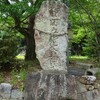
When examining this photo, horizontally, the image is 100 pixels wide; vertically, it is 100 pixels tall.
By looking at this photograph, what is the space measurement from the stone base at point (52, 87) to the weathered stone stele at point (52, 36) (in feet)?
0.56

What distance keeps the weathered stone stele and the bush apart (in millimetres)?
2203

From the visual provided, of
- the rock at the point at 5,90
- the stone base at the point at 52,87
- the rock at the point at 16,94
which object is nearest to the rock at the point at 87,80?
the stone base at the point at 52,87

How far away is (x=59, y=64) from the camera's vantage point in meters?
5.80

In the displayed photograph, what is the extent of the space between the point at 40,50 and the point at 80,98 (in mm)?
1753

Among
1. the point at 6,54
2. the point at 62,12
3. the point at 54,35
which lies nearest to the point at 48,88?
the point at 54,35

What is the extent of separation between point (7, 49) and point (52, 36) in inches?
96.5

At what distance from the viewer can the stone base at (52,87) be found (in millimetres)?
Result: 5699

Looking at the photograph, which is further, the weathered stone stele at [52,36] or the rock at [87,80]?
the rock at [87,80]

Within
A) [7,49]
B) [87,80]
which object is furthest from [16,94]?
[87,80]

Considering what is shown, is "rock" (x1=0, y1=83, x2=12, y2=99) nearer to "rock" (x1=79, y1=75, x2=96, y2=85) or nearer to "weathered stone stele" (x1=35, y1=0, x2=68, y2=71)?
"weathered stone stele" (x1=35, y1=0, x2=68, y2=71)

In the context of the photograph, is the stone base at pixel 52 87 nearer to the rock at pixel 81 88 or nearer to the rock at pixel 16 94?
the rock at pixel 16 94

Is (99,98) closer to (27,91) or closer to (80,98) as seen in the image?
(80,98)

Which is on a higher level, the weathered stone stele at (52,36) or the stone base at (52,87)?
the weathered stone stele at (52,36)

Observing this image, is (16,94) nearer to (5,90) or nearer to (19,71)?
(5,90)
